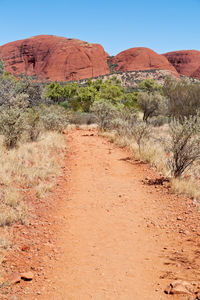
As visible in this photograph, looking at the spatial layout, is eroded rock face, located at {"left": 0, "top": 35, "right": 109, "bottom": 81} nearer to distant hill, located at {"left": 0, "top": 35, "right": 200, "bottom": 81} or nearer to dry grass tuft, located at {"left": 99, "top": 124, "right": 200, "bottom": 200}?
distant hill, located at {"left": 0, "top": 35, "right": 200, "bottom": 81}

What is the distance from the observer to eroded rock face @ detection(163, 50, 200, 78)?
359ft

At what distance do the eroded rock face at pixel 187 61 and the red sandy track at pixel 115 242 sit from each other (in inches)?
4394

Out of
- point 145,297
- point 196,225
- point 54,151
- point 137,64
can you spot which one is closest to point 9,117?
point 54,151

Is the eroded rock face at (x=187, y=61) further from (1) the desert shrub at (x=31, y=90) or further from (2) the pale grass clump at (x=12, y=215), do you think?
→ (2) the pale grass clump at (x=12, y=215)

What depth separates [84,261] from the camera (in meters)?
3.10

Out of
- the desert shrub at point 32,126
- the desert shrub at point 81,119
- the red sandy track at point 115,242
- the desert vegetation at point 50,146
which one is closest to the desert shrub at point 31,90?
the desert vegetation at point 50,146

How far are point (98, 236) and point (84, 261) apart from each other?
0.68 meters

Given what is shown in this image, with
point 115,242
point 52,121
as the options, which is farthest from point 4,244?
point 52,121

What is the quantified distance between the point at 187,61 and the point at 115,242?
420 feet

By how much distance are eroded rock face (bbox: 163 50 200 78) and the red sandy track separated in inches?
4394

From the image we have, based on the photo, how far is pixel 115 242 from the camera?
356cm

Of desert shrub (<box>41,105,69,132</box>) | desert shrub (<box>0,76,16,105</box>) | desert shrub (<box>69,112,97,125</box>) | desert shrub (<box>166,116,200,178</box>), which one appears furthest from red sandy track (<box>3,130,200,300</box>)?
desert shrub (<box>69,112,97,125</box>)

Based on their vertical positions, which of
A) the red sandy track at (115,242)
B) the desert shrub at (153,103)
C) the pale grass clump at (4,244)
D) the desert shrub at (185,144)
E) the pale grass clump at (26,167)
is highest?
the desert shrub at (153,103)

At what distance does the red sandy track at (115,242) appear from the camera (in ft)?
8.54
